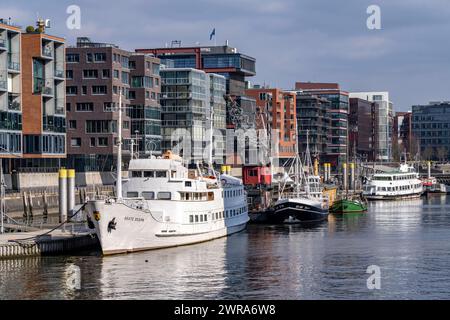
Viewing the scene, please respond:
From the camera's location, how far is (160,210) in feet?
267

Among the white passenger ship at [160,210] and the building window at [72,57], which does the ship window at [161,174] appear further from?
the building window at [72,57]

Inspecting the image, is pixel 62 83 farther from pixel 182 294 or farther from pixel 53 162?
pixel 182 294

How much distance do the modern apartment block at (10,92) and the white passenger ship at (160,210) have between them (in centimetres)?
2976

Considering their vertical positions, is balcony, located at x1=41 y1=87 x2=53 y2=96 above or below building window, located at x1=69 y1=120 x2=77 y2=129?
above

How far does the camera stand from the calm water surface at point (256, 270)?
59.9 m

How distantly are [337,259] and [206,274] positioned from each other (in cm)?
1384

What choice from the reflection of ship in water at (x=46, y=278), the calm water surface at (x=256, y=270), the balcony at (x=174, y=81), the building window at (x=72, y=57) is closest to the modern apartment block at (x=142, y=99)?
the building window at (x=72, y=57)

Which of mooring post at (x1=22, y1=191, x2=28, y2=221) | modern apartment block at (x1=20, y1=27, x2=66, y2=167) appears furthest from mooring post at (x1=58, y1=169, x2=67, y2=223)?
modern apartment block at (x1=20, y1=27, x2=66, y2=167)

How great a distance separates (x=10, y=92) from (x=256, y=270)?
58.4m

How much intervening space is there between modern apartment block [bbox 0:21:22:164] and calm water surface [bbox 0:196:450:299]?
114 ft

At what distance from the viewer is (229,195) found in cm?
10156

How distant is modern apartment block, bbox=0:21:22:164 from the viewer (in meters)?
116

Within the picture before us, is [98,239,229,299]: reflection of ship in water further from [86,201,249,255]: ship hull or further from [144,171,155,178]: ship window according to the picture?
[144,171,155,178]: ship window

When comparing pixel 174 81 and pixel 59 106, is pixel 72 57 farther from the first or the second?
pixel 174 81
